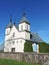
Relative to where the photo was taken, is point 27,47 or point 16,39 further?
point 16,39

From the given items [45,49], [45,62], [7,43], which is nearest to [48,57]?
[45,62]

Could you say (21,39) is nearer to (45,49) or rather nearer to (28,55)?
(45,49)

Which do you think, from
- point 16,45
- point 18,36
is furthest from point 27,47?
point 18,36

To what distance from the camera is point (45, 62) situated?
63.9 feet

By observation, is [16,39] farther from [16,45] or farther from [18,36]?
[16,45]

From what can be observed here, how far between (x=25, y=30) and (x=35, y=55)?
99.9 feet

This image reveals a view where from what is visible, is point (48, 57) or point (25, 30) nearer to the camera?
point (48, 57)

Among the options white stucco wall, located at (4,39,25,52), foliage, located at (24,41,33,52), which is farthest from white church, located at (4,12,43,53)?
foliage, located at (24,41,33,52)

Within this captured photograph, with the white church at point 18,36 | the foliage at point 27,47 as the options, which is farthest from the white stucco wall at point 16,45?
the foliage at point 27,47

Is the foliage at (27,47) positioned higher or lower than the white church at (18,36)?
lower

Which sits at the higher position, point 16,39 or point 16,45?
point 16,39

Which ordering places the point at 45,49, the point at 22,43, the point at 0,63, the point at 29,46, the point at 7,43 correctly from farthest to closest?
1. the point at 7,43
2. the point at 22,43
3. the point at 29,46
4. the point at 45,49
5. the point at 0,63

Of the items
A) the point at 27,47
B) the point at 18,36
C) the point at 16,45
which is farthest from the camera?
the point at 18,36

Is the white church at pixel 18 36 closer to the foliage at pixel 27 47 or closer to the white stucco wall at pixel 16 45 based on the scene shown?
the white stucco wall at pixel 16 45
